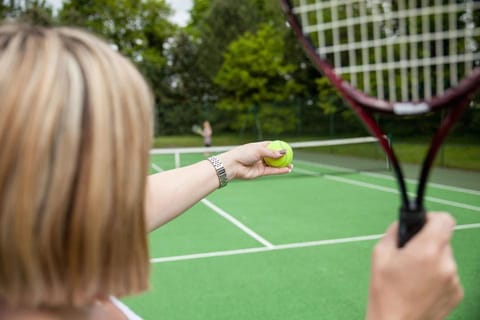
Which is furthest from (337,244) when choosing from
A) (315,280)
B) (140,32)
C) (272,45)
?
(140,32)

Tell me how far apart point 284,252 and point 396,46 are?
340 cm

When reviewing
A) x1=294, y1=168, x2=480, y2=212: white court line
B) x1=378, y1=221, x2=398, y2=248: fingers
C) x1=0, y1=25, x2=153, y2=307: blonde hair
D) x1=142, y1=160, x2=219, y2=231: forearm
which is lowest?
x1=294, y1=168, x2=480, y2=212: white court line

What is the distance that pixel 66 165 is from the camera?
30.5 inches

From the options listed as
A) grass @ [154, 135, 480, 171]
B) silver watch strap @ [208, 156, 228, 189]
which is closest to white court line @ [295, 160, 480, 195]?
grass @ [154, 135, 480, 171]

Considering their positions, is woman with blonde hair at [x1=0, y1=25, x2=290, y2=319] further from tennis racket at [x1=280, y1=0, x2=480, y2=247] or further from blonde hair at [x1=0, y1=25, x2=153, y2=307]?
tennis racket at [x1=280, y1=0, x2=480, y2=247]

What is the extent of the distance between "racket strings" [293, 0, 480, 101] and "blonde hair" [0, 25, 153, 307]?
0.50 meters


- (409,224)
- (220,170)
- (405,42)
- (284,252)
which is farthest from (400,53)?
(284,252)

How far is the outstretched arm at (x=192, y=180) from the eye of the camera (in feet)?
5.23

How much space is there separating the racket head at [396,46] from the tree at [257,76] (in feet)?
65.4

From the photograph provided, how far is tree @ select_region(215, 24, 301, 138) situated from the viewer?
75.8ft

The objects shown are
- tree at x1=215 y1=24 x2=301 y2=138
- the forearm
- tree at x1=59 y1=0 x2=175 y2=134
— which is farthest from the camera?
tree at x1=59 y1=0 x2=175 y2=134

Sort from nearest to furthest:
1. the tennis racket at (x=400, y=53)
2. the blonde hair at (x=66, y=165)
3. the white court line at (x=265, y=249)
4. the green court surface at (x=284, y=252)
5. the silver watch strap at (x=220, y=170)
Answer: the blonde hair at (x=66, y=165)
the tennis racket at (x=400, y=53)
the silver watch strap at (x=220, y=170)
the green court surface at (x=284, y=252)
the white court line at (x=265, y=249)

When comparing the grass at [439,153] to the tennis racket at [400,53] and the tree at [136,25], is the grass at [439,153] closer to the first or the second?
the tennis racket at [400,53]

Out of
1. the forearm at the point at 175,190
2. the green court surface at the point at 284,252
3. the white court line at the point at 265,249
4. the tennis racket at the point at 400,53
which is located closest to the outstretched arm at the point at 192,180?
the forearm at the point at 175,190
